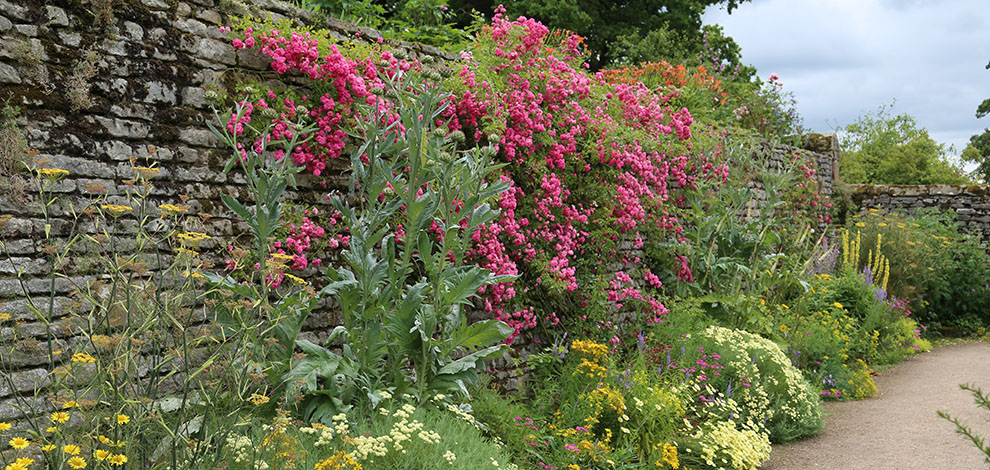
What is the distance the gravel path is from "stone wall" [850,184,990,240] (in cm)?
609

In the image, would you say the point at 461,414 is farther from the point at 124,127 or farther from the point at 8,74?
the point at 8,74

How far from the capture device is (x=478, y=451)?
3.49 m

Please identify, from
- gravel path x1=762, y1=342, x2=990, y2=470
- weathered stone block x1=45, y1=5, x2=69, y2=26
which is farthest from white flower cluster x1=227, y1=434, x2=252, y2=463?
gravel path x1=762, y1=342, x2=990, y2=470

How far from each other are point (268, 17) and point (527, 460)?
3.19 m

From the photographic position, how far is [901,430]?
6051 mm

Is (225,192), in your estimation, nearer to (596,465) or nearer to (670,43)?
(596,465)

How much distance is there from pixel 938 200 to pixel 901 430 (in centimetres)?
972

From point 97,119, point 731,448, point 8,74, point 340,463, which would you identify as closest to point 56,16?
point 8,74

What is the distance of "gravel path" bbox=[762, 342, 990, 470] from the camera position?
5.23 meters

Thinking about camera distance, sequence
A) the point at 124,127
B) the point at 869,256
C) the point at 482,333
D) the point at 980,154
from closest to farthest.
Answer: the point at 124,127
the point at 482,333
the point at 869,256
the point at 980,154

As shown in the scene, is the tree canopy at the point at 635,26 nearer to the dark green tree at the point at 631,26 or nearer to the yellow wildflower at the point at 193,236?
the dark green tree at the point at 631,26

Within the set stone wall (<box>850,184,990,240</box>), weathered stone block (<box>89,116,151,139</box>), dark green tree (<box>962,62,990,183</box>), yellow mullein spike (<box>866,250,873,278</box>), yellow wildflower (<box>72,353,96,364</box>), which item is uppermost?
dark green tree (<box>962,62,990,183</box>)

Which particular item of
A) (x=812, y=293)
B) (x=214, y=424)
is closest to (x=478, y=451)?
(x=214, y=424)

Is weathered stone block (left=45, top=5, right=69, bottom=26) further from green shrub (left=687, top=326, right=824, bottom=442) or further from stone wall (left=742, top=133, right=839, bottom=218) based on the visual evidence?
stone wall (left=742, top=133, right=839, bottom=218)
